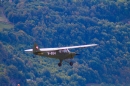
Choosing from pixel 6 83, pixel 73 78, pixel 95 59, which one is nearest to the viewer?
pixel 6 83

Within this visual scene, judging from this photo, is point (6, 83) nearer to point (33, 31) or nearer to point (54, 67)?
point (54, 67)

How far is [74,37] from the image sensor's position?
19775 cm

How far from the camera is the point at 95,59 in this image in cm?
18838

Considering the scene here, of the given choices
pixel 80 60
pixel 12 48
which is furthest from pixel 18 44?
pixel 80 60

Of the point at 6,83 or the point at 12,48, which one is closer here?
the point at 6,83

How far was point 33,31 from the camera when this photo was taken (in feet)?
636

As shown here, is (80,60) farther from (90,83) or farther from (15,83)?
(15,83)

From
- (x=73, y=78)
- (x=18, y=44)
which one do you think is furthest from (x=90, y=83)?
(x=18, y=44)

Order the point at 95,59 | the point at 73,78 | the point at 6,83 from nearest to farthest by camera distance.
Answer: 1. the point at 6,83
2. the point at 73,78
3. the point at 95,59

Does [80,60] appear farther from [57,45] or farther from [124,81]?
[124,81]

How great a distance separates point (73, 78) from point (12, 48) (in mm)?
13017

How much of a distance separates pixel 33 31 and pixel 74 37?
9.26m

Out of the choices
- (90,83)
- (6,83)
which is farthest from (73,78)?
(6,83)

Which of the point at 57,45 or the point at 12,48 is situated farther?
the point at 57,45
